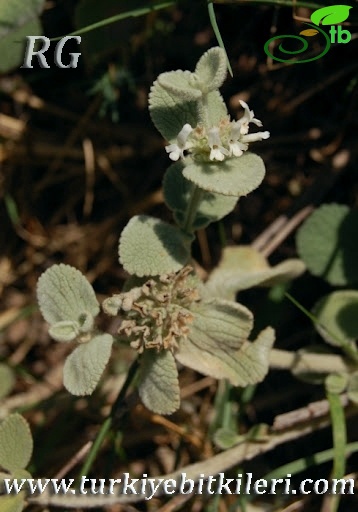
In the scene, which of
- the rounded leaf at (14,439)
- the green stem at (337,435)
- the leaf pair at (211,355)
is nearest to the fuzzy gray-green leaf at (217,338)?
the leaf pair at (211,355)

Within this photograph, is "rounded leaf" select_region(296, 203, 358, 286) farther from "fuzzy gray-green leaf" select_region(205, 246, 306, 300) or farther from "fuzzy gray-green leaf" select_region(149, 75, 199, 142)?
"fuzzy gray-green leaf" select_region(149, 75, 199, 142)

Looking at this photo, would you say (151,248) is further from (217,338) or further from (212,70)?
(212,70)

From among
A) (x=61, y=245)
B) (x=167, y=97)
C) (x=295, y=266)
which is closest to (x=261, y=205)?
(x=295, y=266)

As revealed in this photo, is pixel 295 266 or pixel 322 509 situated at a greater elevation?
pixel 295 266

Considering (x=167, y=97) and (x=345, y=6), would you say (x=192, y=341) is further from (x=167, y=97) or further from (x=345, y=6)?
(x=345, y=6)

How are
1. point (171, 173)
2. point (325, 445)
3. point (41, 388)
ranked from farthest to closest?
1. point (41, 388)
2. point (325, 445)
3. point (171, 173)

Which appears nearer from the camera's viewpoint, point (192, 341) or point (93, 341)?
point (93, 341)

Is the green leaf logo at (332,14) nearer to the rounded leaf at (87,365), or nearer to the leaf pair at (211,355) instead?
the leaf pair at (211,355)

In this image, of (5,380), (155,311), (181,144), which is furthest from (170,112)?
(5,380)
